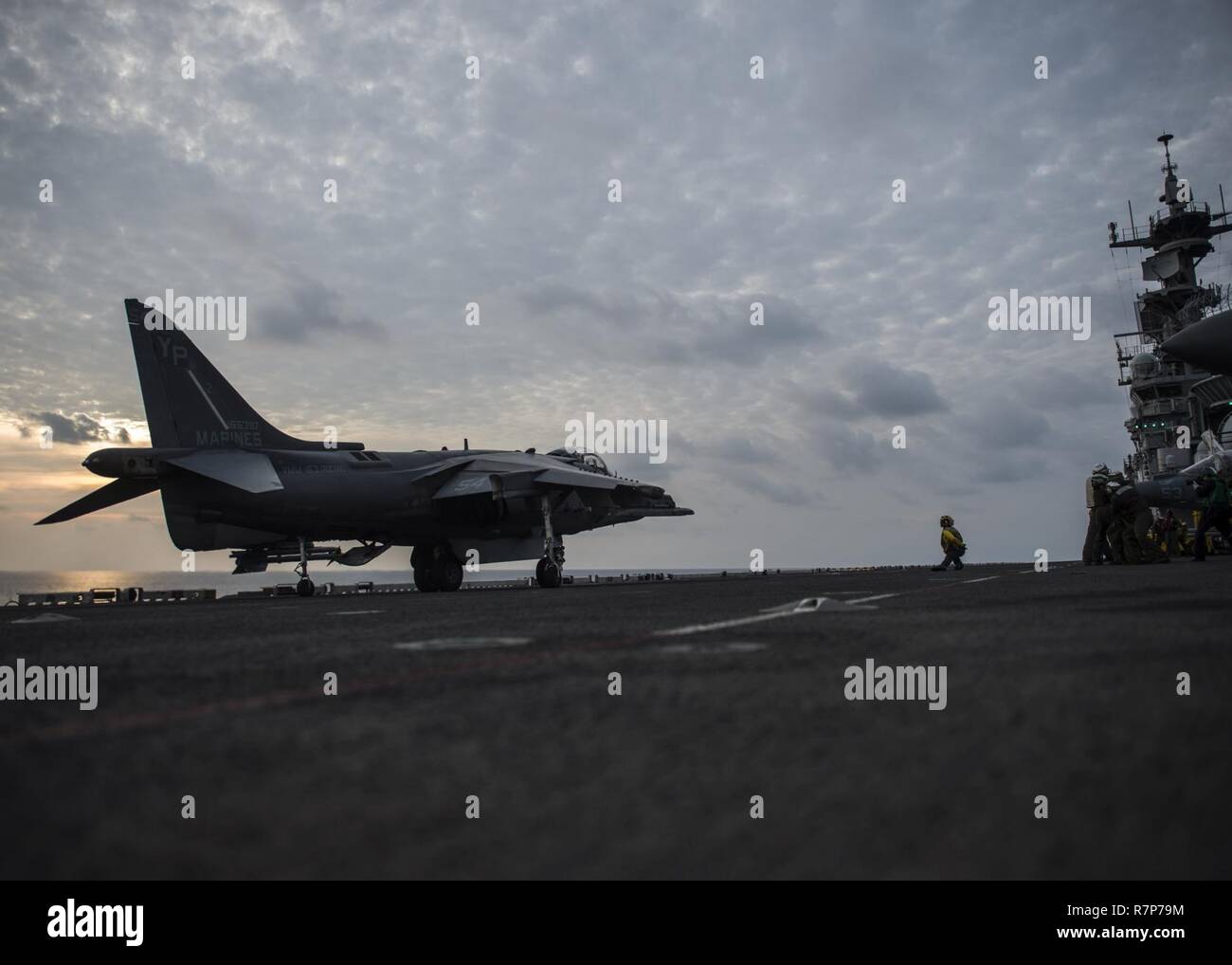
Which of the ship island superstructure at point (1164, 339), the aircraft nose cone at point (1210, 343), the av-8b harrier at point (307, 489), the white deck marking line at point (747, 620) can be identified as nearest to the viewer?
the white deck marking line at point (747, 620)

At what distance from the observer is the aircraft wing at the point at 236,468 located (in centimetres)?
1602

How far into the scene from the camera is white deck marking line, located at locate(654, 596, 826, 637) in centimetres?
532

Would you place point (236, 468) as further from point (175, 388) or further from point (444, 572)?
point (444, 572)

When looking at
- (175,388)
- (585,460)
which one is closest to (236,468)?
(175,388)

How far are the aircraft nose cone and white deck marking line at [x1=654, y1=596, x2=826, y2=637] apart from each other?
8381 mm

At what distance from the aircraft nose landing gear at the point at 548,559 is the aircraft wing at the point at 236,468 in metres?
6.05

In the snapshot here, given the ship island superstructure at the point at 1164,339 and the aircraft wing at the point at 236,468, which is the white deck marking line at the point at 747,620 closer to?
the aircraft wing at the point at 236,468

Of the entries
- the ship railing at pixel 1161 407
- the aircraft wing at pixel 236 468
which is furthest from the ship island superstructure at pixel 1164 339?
the aircraft wing at pixel 236 468

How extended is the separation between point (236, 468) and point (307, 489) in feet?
4.59

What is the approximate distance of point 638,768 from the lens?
6.12 feet

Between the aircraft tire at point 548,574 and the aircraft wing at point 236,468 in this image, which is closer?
the aircraft wing at point 236,468

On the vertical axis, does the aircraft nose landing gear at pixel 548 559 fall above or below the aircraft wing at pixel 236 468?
below
